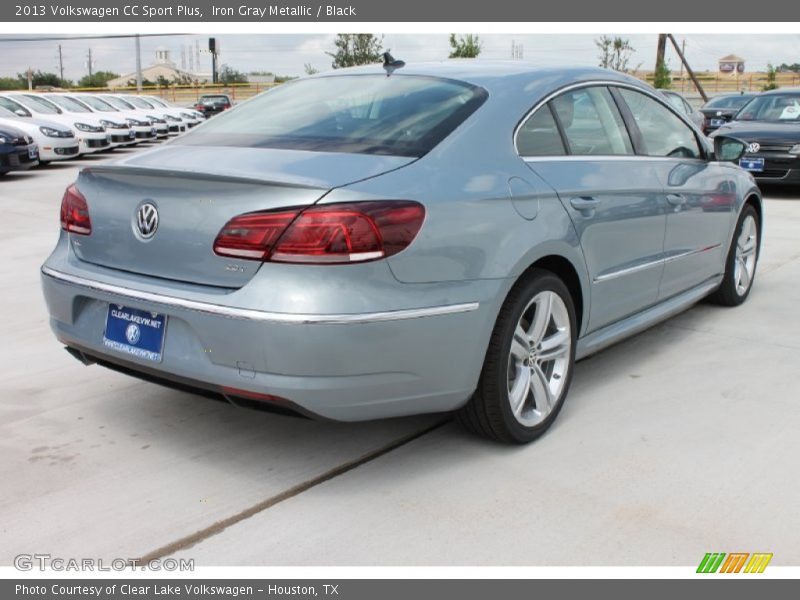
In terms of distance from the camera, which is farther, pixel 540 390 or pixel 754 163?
pixel 754 163

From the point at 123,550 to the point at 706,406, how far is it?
2639 mm

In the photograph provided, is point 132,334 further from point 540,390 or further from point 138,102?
point 138,102

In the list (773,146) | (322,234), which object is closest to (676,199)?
(322,234)

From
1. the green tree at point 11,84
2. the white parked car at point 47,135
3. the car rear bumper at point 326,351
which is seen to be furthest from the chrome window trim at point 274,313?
the green tree at point 11,84

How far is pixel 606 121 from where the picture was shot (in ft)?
13.9

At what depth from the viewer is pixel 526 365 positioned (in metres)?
3.57

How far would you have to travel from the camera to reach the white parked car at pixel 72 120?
18.2 meters

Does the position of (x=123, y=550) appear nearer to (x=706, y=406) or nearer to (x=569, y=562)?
(x=569, y=562)

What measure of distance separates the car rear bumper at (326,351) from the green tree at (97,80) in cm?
8922

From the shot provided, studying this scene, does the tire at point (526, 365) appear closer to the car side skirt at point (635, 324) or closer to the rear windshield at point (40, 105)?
the car side skirt at point (635, 324)

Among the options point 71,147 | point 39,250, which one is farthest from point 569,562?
point 71,147

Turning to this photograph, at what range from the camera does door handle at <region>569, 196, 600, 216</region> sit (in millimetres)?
3707

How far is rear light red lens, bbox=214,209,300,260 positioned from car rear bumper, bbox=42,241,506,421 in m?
0.18

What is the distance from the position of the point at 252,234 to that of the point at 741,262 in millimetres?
4031
